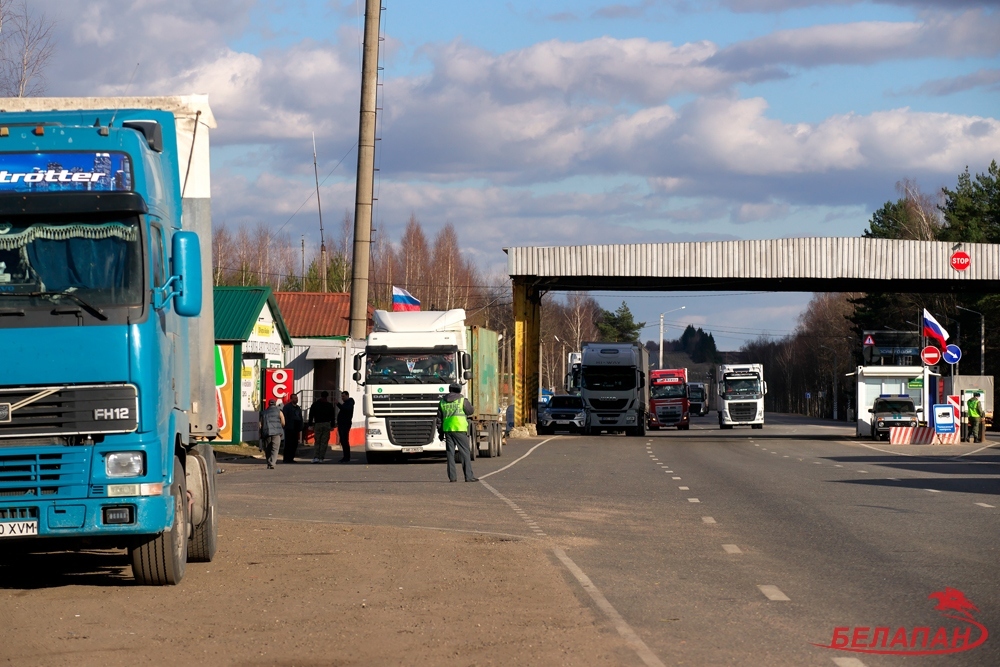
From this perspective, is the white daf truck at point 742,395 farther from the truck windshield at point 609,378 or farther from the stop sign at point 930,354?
the stop sign at point 930,354

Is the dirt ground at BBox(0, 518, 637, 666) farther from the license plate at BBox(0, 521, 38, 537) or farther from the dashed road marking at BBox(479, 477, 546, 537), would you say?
the dashed road marking at BBox(479, 477, 546, 537)

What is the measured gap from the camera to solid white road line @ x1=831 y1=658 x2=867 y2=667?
7.40m

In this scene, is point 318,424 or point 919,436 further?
point 919,436

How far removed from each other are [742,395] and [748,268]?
18.9 meters

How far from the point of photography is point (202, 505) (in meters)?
11.6

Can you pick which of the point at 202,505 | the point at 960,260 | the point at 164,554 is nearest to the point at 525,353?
the point at 960,260

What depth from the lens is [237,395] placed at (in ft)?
125

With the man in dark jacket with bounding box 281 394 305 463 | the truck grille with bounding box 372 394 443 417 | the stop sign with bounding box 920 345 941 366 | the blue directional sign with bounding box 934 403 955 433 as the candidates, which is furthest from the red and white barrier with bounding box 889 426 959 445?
the man in dark jacket with bounding box 281 394 305 463

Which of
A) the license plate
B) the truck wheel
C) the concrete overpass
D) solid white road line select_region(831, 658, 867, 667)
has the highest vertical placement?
the concrete overpass

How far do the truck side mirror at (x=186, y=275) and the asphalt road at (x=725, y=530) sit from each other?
3662 millimetres

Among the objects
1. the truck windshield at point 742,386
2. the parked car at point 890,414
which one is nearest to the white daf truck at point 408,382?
the parked car at point 890,414

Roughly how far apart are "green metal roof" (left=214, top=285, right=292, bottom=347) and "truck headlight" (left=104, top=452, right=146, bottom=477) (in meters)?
29.3

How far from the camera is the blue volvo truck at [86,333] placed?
30.5ft

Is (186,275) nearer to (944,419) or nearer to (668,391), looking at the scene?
(944,419)
